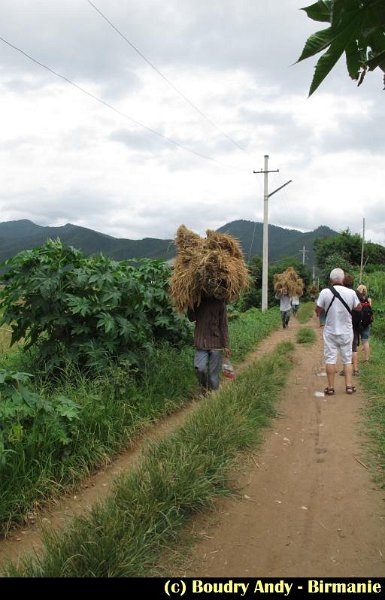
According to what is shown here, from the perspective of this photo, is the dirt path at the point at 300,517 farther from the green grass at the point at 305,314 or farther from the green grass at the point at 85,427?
the green grass at the point at 305,314


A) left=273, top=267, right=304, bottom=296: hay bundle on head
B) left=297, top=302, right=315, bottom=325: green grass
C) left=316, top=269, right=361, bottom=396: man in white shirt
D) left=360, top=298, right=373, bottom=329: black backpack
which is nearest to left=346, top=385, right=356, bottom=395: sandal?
left=316, top=269, right=361, bottom=396: man in white shirt

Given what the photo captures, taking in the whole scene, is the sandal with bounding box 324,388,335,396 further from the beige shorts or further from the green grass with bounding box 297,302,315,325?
the green grass with bounding box 297,302,315,325

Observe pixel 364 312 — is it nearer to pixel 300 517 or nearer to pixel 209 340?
pixel 209 340

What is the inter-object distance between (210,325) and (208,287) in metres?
0.57

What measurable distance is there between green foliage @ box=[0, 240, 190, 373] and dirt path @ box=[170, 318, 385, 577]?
2298 millimetres

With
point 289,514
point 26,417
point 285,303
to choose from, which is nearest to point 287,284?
point 285,303

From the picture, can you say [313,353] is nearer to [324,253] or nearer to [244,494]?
[244,494]

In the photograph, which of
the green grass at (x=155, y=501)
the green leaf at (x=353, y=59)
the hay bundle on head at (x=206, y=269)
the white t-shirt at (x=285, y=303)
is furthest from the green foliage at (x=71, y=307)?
the white t-shirt at (x=285, y=303)

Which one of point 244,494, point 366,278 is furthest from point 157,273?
point 366,278

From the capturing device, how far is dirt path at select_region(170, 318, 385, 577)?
2881 millimetres

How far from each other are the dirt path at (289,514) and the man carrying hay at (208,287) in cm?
145

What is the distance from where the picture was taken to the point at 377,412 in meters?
5.97

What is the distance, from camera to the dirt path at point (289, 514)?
114 inches
